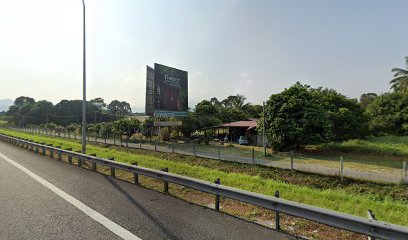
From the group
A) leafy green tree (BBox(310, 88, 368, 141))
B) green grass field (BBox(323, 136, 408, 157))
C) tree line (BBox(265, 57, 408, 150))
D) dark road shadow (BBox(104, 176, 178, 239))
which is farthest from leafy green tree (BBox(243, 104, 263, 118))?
dark road shadow (BBox(104, 176, 178, 239))

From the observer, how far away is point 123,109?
160 metres

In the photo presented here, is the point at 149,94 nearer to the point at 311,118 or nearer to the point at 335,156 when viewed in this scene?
the point at 311,118

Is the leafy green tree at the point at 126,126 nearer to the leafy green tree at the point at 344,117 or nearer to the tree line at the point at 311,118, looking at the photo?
the tree line at the point at 311,118

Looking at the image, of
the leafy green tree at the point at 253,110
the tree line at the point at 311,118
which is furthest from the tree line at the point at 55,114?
the tree line at the point at 311,118

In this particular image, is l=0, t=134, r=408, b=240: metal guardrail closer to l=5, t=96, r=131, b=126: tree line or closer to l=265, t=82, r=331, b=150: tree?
l=265, t=82, r=331, b=150: tree

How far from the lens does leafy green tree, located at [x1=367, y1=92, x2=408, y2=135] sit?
41.4m

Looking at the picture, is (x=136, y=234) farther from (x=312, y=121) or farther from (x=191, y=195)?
(x=312, y=121)

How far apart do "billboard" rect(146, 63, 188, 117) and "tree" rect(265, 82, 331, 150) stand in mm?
15712

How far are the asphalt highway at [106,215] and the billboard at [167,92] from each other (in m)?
30.9

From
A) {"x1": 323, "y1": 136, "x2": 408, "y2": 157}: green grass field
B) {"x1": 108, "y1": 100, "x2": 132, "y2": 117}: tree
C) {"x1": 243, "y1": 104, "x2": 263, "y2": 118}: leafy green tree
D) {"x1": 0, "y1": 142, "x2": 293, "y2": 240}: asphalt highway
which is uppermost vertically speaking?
{"x1": 108, "y1": 100, "x2": 132, "y2": 117}: tree

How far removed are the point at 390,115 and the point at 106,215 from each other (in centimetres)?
4708

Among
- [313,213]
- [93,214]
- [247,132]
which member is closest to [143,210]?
[93,214]

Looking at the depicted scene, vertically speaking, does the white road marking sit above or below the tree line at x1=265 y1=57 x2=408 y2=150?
below

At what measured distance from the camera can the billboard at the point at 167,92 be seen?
39219 millimetres
